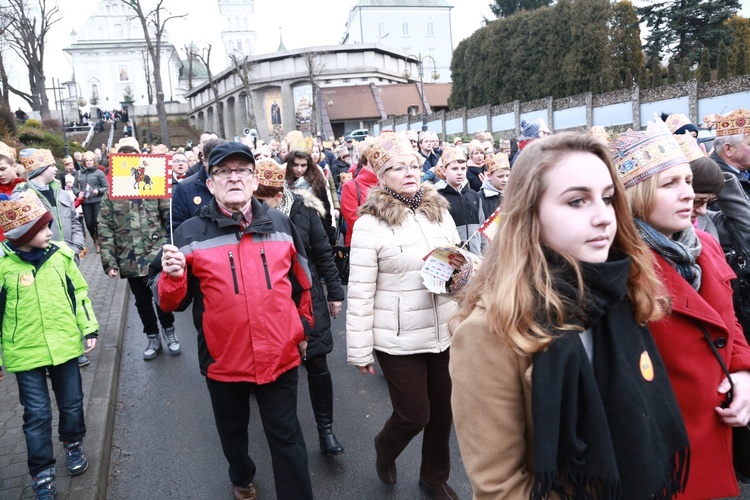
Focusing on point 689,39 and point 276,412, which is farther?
point 689,39

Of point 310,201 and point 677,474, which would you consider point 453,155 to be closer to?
point 310,201

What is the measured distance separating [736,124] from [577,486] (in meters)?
3.79

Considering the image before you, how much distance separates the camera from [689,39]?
3538 cm

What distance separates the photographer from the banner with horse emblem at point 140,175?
3.88m

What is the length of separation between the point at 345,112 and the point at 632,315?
54130 mm

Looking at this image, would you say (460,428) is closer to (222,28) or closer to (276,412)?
(276,412)

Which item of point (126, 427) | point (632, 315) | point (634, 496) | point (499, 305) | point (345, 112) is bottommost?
point (126, 427)

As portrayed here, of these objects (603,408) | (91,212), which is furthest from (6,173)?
(91,212)

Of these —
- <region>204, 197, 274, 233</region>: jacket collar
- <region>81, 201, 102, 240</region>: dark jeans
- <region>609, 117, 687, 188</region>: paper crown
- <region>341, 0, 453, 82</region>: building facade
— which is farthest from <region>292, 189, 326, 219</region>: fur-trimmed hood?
<region>341, 0, 453, 82</region>: building facade

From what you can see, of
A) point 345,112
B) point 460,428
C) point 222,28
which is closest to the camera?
point 460,428

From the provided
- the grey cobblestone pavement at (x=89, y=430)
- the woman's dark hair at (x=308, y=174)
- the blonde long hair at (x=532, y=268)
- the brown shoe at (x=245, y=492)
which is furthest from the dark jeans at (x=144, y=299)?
the blonde long hair at (x=532, y=268)

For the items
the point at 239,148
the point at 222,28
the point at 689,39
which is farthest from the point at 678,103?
the point at 222,28

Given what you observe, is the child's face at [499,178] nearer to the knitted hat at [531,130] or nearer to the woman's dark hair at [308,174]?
the knitted hat at [531,130]

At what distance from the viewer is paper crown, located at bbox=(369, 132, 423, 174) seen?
3709 millimetres
